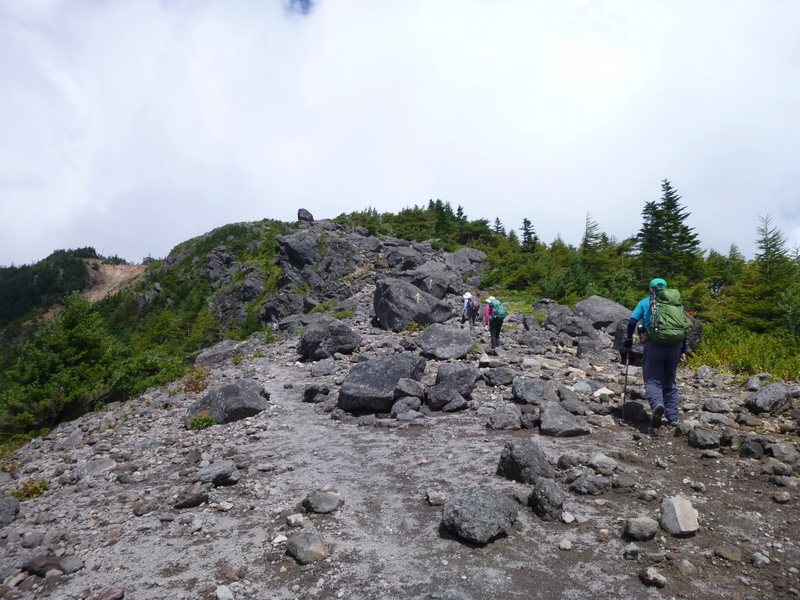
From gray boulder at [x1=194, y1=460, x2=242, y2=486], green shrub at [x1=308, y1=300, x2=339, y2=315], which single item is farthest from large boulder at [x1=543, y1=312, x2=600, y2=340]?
gray boulder at [x1=194, y1=460, x2=242, y2=486]

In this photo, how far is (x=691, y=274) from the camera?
91.4 ft

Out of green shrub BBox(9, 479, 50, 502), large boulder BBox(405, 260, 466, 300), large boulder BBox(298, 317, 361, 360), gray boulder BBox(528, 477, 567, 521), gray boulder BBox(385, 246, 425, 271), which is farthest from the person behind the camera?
gray boulder BBox(385, 246, 425, 271)

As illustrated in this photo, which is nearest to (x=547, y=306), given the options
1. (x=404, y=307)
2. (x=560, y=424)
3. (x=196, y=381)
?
(x=404, y=307)

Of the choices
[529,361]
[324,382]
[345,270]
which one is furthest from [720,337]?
[345,270]

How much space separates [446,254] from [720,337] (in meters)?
23.4

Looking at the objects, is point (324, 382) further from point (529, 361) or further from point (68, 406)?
point (68, 406)

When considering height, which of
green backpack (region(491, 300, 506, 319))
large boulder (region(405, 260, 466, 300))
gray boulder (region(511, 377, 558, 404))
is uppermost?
large boulder (region(405, 260, 466, 300))

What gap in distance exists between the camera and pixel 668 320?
21.2ft

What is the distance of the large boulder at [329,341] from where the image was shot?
47.2 ft

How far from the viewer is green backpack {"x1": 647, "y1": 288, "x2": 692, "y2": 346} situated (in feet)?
21.0

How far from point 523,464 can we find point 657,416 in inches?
108

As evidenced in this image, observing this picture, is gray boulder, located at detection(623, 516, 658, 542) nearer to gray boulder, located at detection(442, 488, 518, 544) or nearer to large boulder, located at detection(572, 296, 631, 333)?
gray boulder, located at detection(442, 488, 518, 544)

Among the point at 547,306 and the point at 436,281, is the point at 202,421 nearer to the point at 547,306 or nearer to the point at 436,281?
the point at 547,306

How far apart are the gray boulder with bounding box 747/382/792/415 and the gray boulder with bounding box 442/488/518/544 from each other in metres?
5.29
